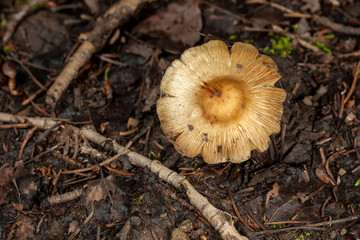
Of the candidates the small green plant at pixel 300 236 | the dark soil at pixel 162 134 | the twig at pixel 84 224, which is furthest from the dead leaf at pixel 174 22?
the small green plant at pixel 300 236

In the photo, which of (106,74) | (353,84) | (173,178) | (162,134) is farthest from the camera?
(106,74)

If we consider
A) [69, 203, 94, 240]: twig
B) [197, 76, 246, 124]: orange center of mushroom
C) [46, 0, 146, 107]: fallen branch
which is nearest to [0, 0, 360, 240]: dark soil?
[69, 203, 94, 240]: twig

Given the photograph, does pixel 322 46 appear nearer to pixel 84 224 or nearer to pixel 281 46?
pixel 281 46

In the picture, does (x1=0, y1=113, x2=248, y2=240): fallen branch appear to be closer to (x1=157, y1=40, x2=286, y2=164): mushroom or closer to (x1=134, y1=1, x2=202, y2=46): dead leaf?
(x1=157, y1=40, x2=286, y2=164): mushroom

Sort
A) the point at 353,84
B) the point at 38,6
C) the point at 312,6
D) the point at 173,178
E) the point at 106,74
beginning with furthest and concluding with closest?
the point at 38,6 → the point at 312,6 → the point at 106,74 → the point at 353,84 → the point at 173,178

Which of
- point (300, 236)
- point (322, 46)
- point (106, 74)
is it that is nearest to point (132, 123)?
point (106, 74)

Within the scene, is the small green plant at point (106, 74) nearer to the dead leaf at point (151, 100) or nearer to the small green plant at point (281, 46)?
the dead leaf at point (151, 100)

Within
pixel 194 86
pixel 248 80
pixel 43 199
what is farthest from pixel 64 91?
pixel 248 80
